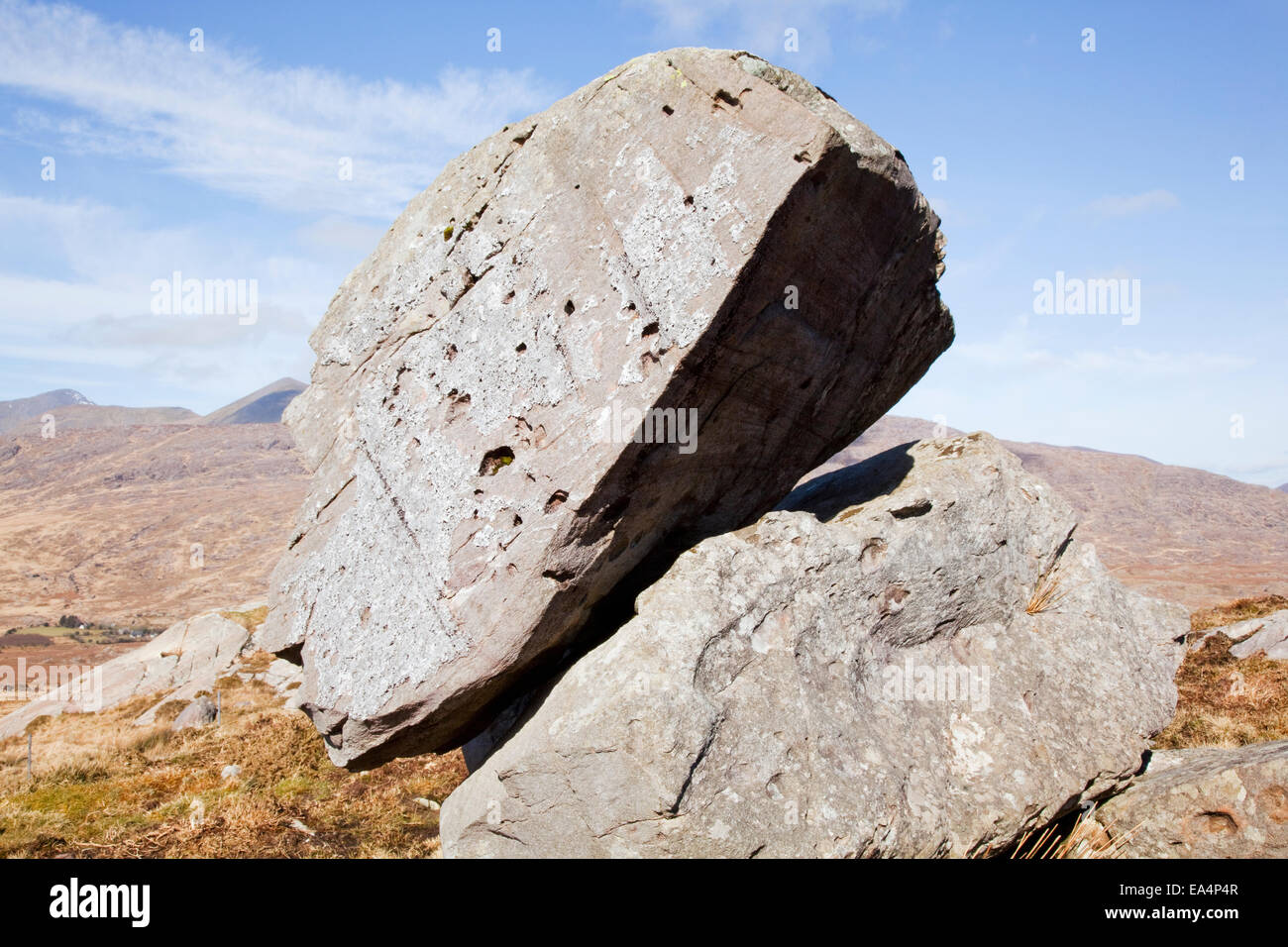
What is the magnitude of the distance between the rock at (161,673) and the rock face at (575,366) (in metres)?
15.5

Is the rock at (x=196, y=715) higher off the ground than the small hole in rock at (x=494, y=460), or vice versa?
the small hole in rock at (x=494, y=460)

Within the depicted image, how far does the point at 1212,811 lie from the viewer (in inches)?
255

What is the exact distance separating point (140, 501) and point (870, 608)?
16222cm

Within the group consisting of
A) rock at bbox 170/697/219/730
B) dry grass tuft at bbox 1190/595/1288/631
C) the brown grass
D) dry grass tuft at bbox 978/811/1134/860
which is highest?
dry grass tuft at bbox 1190/595/1288/631

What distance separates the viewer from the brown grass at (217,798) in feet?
29.8

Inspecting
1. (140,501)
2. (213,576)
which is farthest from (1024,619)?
(140,501)

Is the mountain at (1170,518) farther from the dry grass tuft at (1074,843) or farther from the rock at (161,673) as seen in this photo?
the rock at (161,673)

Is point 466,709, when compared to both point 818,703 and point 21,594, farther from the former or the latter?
point 21,594

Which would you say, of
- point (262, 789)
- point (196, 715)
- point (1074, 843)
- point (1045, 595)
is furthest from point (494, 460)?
point (196, 715)

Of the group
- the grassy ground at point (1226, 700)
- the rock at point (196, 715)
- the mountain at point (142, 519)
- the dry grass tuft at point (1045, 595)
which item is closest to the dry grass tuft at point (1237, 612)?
the grassy ground at point (1226, 700)

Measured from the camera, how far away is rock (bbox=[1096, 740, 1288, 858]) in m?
6.24

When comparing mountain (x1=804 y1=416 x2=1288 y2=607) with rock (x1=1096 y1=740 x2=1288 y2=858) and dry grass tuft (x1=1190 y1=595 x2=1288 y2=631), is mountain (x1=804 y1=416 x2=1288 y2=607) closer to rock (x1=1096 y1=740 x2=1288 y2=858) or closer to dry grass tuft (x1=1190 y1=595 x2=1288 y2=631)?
dry grass tuft (x1=1190 y1=595 x2=1288 y2=631)

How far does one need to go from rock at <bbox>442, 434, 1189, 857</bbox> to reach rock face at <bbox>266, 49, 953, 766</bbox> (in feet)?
2.66

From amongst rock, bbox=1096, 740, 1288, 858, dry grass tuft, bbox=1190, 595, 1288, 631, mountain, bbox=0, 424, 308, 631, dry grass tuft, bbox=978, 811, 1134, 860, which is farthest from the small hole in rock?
mountain, bbox=0, 424, 308, 631
